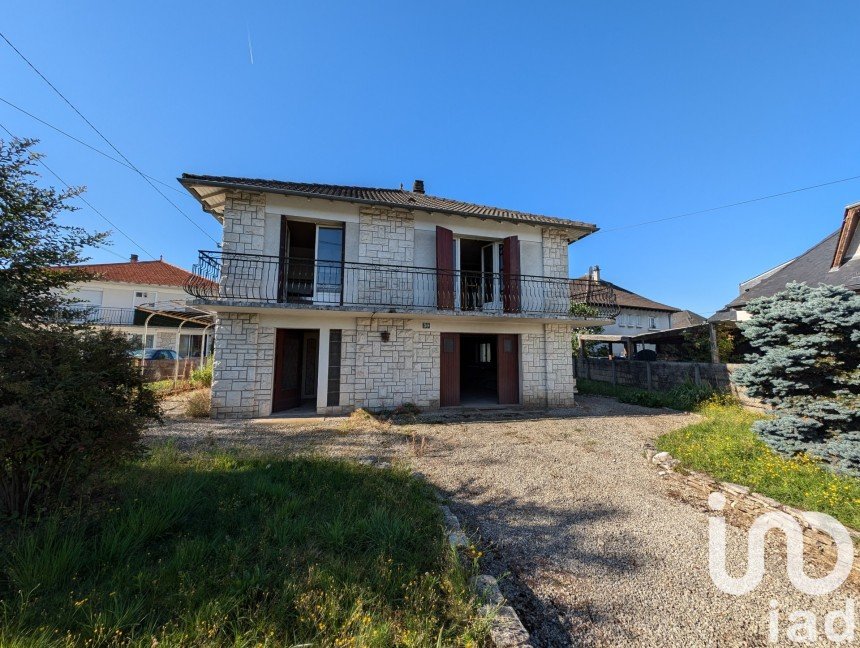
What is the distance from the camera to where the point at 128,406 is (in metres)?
3.22

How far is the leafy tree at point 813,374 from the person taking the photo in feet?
13.6

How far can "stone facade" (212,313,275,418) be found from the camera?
25.2 ft

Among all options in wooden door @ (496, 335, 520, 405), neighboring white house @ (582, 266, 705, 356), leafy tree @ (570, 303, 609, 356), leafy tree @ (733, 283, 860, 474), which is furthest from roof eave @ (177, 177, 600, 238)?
neighboring white house @ (582, 266, 705, 356)

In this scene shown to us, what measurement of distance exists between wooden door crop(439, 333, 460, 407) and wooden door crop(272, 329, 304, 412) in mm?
4130

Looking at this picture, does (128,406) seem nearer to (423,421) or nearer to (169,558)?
(169,558)

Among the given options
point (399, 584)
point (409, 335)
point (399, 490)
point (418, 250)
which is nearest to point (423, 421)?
point (409, 335)

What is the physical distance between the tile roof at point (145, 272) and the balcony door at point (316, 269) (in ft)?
56.2

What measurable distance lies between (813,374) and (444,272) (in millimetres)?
6956

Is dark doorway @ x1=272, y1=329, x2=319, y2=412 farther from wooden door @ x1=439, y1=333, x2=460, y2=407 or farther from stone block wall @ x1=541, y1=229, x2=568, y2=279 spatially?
stone block wall @ x1=541, y1=229, x2=568, y2=279


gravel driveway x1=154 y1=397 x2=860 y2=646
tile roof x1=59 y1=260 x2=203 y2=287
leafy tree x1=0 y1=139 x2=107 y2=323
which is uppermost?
tile roof x1=59 y1=260 x2=203 y2=287

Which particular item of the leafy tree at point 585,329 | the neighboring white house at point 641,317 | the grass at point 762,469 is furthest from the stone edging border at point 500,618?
the neighboring white house at point 641,317

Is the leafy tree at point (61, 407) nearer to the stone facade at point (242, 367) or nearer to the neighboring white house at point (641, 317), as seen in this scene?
the stone facade at point (242, 367)

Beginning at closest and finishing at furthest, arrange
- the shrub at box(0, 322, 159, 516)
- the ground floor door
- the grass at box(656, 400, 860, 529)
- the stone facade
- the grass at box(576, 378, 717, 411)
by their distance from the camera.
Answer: the shrub at box(0, 322, 159, 516) < the grass at box(656, 400, 860, 529) < the stone facade < the grass at box(576, 378, 717, 411) < the ground floor door

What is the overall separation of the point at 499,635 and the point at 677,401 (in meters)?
10.2
